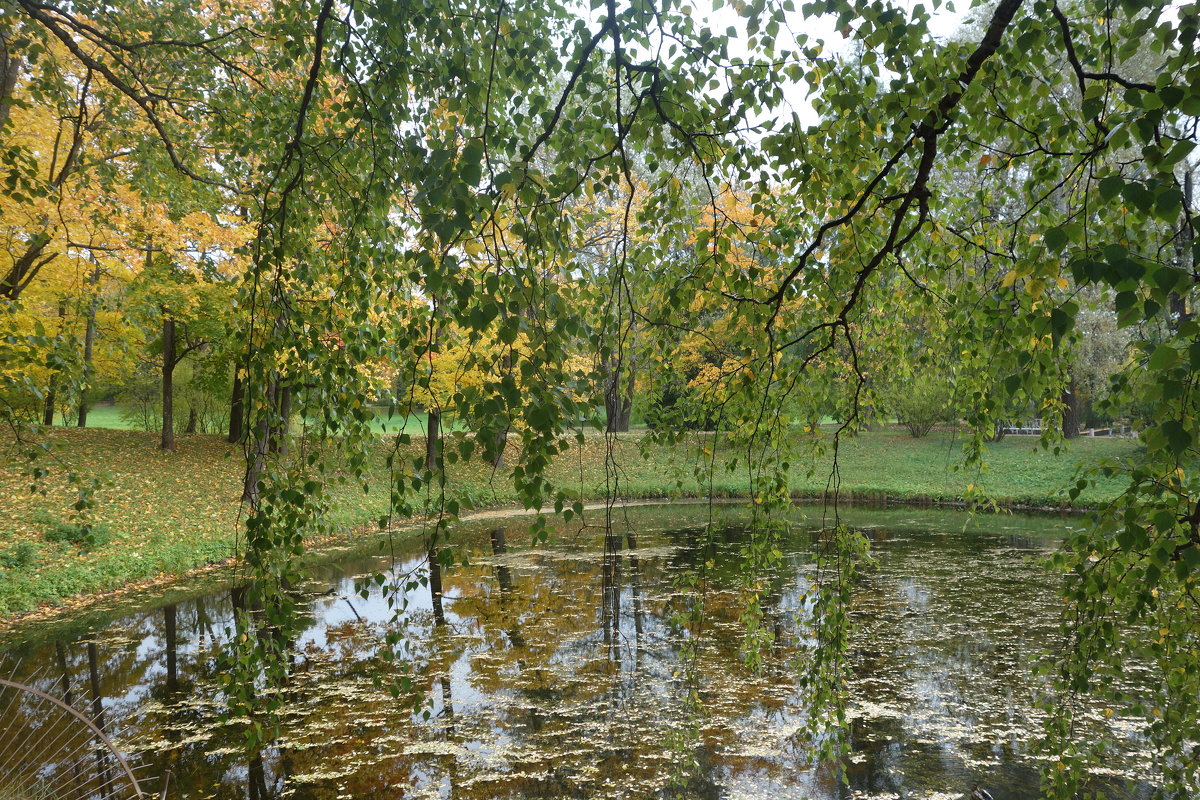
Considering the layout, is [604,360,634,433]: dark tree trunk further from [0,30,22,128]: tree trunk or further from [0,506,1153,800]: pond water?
[0,30,22,128]: tree trunk

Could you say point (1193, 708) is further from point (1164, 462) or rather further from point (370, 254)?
point (370, 254)

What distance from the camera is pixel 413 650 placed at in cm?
729

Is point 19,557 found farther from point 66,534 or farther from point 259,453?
point 259,453

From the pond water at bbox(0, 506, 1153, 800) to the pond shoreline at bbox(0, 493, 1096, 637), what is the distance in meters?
0.54

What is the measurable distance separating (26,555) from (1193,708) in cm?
1113

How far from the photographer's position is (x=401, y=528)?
14758mm

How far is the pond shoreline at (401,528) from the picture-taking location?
8328 mm

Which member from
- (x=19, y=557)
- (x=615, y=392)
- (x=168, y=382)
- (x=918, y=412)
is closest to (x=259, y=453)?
(x=615, y=392)

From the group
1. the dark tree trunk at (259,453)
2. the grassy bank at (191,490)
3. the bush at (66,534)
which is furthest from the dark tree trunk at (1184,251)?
the bush at (66,534)

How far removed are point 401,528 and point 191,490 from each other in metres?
3.74

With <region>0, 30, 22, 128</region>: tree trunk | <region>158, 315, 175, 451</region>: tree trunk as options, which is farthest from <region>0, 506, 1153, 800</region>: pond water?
<region>158, 315, 175, 451</region>: tree trunk

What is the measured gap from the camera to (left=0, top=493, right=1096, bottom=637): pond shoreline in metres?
8.33

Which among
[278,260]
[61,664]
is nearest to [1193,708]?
[278,260]

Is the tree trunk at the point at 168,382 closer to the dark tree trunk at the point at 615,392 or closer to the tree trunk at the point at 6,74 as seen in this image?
the tree trunk at the point at 6,74
